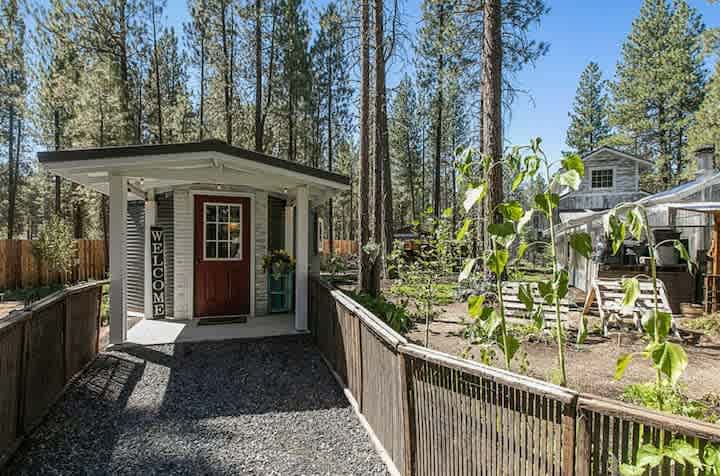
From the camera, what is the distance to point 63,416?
10.9ft

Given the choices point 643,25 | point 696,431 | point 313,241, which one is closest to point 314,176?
point 313,241

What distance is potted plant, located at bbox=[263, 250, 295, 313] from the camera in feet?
22.5

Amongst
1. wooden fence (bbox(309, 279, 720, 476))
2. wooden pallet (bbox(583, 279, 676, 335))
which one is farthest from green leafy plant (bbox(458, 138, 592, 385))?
wooden pallet (bbox(583, 279, 676, 335))

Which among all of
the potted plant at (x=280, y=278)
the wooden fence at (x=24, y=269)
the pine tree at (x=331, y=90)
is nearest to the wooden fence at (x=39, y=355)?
the potted plant at (x=280, y=278)

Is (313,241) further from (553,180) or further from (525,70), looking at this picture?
(553,180)

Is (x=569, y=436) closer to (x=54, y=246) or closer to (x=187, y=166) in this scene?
(x=187, y=166)

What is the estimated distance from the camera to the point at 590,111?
95.8 feet

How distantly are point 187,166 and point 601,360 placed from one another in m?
6.06

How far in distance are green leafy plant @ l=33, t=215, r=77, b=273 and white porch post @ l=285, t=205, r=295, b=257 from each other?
405 inches

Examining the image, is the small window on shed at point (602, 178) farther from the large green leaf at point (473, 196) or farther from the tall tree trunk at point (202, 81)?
the large green leaf at point (473, 196)

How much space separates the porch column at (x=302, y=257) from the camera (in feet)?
18.6

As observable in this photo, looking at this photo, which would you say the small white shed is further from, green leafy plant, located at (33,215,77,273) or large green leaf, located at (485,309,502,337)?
green leafy plant, located at (33,215,77,273)

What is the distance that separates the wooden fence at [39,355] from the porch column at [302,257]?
2.56 metres

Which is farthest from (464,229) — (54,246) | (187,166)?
(54,246)
